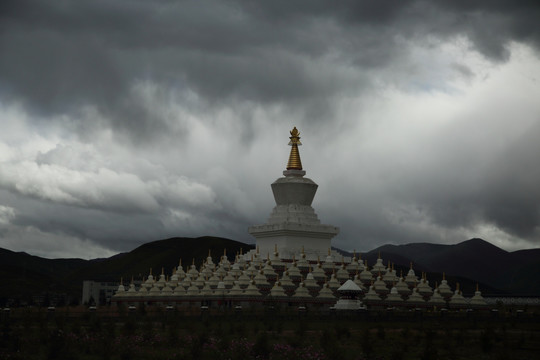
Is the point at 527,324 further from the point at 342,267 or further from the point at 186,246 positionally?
the point at 186,246

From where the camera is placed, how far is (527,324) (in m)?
58.8

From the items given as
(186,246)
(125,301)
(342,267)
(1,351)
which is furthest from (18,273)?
(1,351)

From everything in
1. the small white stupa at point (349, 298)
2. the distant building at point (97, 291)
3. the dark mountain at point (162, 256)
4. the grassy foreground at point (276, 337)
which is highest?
the dark mountain at point (162, 256)

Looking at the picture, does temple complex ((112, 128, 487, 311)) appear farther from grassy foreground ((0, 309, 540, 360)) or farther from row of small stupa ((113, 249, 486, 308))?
grassy foreground ((0, 309, 540, 360))

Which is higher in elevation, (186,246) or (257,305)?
(186,246)

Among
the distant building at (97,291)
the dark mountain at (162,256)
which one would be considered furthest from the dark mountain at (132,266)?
the distant building at (97,291)

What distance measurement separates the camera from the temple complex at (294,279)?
241ft

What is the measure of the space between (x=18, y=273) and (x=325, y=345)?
448ft

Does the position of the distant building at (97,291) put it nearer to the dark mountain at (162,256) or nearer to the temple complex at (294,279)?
the temple complex at (294,279)

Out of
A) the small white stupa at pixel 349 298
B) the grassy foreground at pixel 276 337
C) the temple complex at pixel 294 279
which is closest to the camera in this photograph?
the grassy foreground at pixel 276 337

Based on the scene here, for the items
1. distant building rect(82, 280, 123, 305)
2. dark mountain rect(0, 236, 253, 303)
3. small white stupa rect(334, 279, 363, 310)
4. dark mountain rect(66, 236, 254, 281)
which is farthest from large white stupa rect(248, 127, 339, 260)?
dark mountain rect(66, 236, 254, 281)

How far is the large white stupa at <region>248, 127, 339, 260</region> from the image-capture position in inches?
3270

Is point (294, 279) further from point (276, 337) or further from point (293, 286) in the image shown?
point (276, 337)

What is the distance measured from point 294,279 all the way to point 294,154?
16.1 m
